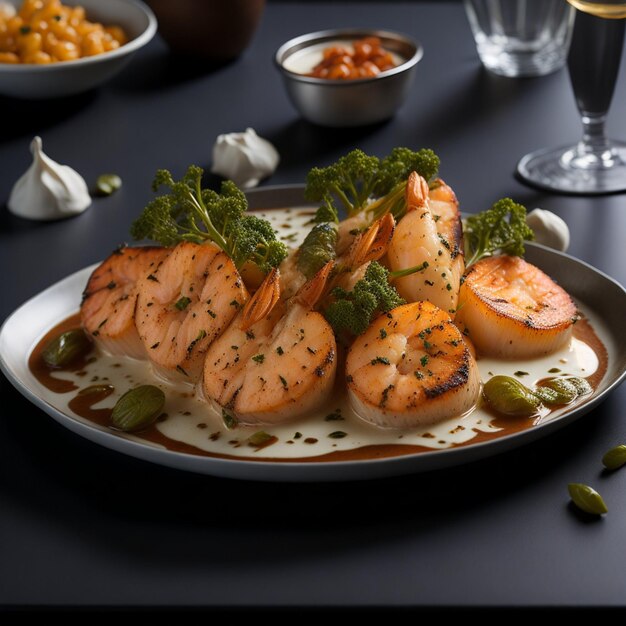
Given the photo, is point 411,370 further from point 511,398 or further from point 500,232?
point 500,232

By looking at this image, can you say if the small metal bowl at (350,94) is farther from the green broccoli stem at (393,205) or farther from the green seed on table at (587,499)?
the green seed on table at (587,499)

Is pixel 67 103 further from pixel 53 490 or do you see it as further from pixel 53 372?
pixel 53 490

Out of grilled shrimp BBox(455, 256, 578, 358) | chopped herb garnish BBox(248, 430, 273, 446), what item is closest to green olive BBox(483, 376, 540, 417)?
grilled shrimp BBox(455, 256, 578, 358)

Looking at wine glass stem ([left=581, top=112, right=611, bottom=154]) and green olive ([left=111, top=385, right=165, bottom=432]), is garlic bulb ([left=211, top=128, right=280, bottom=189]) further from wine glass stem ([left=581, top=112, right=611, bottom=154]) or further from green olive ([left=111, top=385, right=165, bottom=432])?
green olive ([left=111, top=385, right=165, bottom=432])

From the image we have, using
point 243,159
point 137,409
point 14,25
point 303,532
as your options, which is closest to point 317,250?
point 137,409

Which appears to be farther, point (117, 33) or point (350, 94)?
point (117, 33)

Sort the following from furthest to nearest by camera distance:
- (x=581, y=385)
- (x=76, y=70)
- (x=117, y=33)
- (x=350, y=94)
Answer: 1. (x=117, y=33)
2. (x=76, y=70)
3. (x=350, y=94)
4. (x=581, y=385)

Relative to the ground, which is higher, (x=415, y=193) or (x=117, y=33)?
(x=415, y=193)

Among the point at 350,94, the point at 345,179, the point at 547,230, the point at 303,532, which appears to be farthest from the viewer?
the point at 350,94

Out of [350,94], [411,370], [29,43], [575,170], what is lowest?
[575,170]
